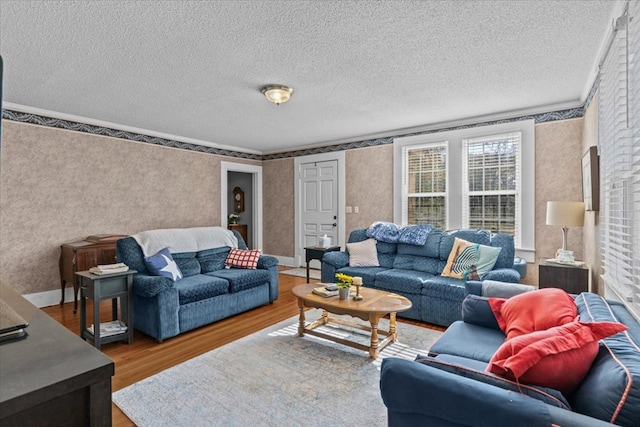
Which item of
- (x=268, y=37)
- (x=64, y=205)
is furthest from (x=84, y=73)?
(x=64, y=205)

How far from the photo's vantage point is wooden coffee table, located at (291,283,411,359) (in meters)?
2.78

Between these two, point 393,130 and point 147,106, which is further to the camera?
point 393,130

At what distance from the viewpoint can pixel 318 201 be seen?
6.43m

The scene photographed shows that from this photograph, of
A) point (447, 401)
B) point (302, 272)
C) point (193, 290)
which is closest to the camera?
point (447, 401)

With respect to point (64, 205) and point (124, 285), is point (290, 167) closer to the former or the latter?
point (64, 205)

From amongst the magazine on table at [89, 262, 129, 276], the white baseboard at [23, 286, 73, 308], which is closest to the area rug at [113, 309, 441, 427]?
the magazine on table at [89, 262, 129, 276]

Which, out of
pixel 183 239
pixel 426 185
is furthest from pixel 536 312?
pixel 183 239

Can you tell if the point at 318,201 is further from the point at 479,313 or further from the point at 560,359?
the point at 560,359

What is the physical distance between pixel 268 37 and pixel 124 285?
7.98 feet

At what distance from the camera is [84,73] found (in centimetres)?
303

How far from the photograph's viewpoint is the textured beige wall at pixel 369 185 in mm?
5551

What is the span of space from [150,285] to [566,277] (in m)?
3.76

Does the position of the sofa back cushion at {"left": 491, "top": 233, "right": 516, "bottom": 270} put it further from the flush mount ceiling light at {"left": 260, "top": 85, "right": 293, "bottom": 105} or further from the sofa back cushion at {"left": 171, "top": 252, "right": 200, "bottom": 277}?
the sofa back cushion at {"left": 171, "top": 252, "right": 200, "bottom": 277}

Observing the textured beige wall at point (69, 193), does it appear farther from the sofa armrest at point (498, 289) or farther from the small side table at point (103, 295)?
the sofa armrest at point (498, 289)
